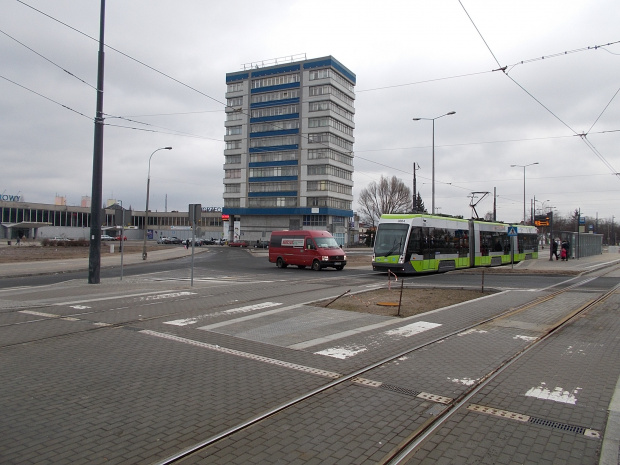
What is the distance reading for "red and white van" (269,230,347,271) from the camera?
28.0 m

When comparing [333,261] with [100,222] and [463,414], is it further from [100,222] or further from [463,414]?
[463,414]

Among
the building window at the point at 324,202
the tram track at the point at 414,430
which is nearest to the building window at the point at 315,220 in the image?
the building window at the point at 324,202

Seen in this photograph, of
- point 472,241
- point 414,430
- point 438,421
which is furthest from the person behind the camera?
point 472,241

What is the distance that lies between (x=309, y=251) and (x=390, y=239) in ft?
20.7

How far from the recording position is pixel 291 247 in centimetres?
2966

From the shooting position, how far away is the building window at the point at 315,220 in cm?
8775

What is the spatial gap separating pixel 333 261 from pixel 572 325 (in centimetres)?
1852

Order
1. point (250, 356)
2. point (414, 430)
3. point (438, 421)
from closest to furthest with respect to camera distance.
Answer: point (414, 430), point (438, 421), point (250, 356)

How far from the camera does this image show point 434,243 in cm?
2531

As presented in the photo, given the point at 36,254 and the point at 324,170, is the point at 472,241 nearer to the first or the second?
the point at 36,254

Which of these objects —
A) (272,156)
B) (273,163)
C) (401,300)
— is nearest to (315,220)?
(273,163)

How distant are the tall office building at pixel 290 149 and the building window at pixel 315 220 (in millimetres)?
191

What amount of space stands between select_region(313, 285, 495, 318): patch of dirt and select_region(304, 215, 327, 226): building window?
71003mm

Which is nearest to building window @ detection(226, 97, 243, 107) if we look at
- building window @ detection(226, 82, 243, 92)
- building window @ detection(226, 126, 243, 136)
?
building window @ detection(226, 82, 243, 92)
